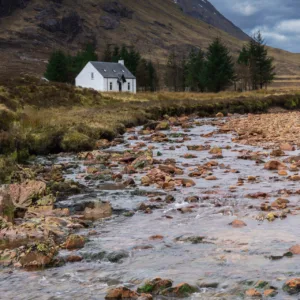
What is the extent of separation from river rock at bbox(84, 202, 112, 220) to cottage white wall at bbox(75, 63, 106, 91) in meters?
83.4

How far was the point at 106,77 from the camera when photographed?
311 feet

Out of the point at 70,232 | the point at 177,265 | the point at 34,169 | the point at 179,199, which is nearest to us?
the point at 177,265

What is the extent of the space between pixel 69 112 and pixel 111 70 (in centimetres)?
5842

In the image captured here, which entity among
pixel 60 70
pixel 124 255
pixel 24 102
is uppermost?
pixel 60 70

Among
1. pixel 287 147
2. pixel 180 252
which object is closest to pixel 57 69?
pixel 287 147

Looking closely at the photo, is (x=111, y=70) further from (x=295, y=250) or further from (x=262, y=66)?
(x=295, y=250)

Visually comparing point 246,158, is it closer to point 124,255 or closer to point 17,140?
point 17,140

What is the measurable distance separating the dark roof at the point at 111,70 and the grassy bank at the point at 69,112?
33.4 m

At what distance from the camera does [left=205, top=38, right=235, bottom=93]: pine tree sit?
85.9m

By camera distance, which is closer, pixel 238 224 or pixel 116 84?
pixel 238 224

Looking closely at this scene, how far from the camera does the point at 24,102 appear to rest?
44906mm

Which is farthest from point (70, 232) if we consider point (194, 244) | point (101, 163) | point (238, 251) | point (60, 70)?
point (60, 70)

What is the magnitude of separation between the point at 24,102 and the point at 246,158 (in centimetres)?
2928

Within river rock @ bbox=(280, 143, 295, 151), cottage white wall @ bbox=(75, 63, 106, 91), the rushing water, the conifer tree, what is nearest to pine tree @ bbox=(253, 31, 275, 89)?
the conifer tree
